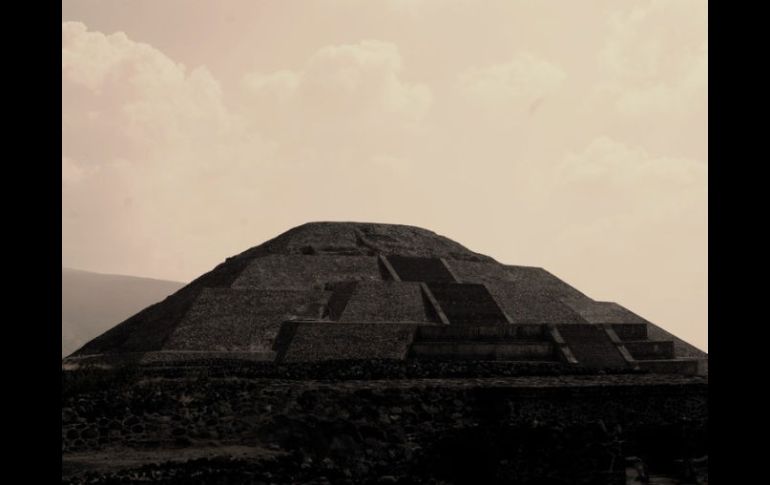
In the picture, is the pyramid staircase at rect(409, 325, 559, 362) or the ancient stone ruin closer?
the ancient stone ruin

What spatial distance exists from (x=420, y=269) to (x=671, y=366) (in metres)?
9.80

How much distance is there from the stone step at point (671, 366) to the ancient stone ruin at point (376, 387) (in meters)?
0.07

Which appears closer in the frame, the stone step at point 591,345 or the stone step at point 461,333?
the stone step at point 461,333

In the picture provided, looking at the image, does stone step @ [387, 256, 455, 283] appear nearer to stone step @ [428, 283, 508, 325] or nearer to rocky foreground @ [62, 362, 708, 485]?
stone step @ [428, 283, 508, 325]

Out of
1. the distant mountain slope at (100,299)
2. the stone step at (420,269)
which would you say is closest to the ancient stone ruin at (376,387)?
the stone step at (420,269)

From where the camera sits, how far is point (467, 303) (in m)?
32.7

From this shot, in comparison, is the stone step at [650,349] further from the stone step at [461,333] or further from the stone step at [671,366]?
the stone step at [461,333]

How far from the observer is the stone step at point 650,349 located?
31.9 m

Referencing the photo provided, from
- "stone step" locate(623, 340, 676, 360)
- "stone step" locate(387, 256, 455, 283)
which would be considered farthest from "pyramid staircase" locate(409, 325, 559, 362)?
"stone step" locate(387, 256, 455, 283)

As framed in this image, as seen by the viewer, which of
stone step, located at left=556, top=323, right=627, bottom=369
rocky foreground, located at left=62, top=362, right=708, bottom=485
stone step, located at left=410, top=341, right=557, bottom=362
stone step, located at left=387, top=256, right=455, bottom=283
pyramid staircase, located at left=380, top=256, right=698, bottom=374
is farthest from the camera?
stone step, located at left=387, top=256, right=455, bottom=283

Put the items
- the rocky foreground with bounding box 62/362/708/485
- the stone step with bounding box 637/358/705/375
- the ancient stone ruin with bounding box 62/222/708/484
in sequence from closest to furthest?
the rocky foreground with bounding box 62/362/708/485 → the ancient stone ruin with bounding box 62/222/708/484 → the stone step with bounding box 637/358/705/375

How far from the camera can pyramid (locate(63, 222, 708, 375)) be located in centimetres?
2766

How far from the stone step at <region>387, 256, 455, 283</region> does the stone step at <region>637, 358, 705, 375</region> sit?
778 cm
